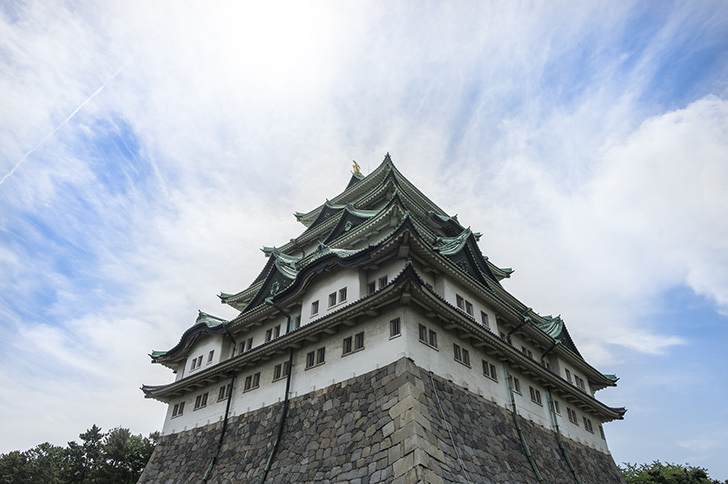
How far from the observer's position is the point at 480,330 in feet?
72.8

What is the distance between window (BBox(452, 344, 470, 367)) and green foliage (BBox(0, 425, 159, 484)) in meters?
34.6

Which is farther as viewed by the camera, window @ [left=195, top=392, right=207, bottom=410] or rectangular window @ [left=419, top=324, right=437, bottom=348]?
window @ [left=195, top=392, right=207, bottom=410]

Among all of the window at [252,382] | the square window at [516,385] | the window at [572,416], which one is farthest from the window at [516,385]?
the window at [252,382]

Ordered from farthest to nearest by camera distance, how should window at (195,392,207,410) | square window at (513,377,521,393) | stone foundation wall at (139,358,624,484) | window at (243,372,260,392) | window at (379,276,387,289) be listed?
window at (195,392,207,410)
window at (243,372,260,392)
square window at (513,377,521,393)
window at (379,276,387,289)
stone foundation wall at (139,358,624,484)

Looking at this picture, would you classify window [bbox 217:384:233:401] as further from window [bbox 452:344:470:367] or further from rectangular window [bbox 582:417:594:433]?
rectangular window [bbox 582:417:594:433]

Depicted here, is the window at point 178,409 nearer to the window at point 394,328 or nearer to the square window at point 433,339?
the window at point 394,328

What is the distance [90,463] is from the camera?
1721 inches

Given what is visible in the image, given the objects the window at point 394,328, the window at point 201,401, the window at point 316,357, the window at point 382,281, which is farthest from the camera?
the window at point 201,401

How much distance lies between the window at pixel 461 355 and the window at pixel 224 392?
1373 centimetres

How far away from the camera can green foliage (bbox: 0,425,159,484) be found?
41.4 metres

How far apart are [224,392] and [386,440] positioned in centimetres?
1387

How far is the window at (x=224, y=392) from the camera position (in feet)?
88.7

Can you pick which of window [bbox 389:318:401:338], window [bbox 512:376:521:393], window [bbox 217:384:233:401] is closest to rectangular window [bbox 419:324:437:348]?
window [bbox 389:318:401:338]

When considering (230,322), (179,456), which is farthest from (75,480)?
(230,322)
